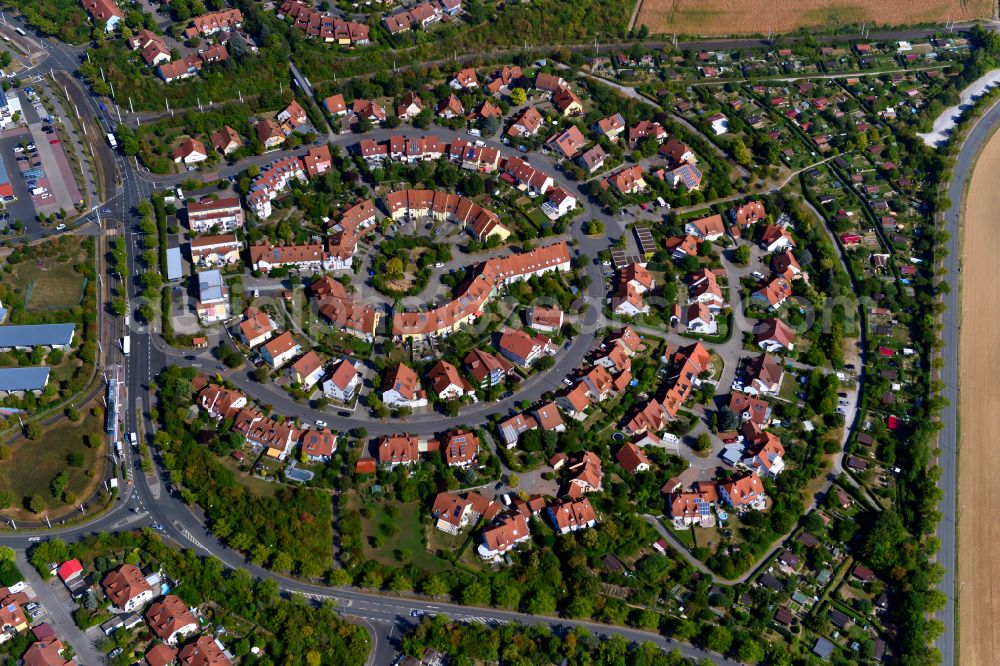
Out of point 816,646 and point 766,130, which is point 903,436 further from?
point 766,130

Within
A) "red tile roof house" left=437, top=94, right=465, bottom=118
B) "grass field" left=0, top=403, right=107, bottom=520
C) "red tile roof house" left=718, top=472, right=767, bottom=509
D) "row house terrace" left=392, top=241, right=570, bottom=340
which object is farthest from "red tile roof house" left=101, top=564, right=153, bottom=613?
"red tile roof house" left=437, top=94, right=465, bottom=118

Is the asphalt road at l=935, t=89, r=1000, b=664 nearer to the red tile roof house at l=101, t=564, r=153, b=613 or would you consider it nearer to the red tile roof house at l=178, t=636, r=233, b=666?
the red tile roof house at l=178, t=636, r=233, b=666

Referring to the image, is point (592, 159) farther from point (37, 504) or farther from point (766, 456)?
point (37, 504)

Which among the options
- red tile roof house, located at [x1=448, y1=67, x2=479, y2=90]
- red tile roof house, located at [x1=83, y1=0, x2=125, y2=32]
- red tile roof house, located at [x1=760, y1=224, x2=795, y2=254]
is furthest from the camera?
red tile roof house, located at [x1=83, y1=0, x2=125, y2=32]

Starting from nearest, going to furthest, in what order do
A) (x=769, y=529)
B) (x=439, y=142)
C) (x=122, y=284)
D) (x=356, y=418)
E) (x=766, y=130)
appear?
(x=769, y=529), (x=356, y=418), (x=122, y=284), (x=439, y=142), (x=766, y=130)

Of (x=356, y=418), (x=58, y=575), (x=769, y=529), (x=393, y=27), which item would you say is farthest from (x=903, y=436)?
(x=393, y=27)
